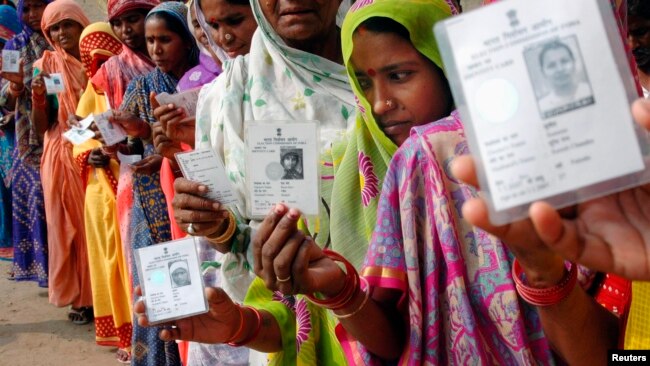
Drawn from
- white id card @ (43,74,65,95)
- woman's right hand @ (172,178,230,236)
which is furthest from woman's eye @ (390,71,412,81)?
white id card @ (43,74,65,95)

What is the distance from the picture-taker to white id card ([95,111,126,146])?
3.61 meters

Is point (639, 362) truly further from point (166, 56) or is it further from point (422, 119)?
point (166, 56)

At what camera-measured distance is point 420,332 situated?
1.35 m

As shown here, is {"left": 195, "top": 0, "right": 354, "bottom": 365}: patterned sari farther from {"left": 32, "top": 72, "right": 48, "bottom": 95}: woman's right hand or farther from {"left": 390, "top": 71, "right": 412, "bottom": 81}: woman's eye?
{"left": 32, "top": 72, "right": 48, "bottom": 95}: woman's right hand

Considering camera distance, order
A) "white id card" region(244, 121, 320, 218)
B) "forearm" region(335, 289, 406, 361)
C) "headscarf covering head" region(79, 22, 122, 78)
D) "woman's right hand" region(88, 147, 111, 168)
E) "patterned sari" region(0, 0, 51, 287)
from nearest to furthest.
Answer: "forearm" region(335, 289, 406, 361)
"white id card" region(244, 121, 320, 218)
"woman's right hand" region(88, 147, 111, 168)
"headscarf covering head" region(79, 22, 122, 78)
"patterned sari" region(0, 0, 51, 287)

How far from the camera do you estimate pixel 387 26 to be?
163cm

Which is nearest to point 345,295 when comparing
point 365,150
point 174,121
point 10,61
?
point 365,150

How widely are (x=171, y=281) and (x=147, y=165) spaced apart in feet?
7.12

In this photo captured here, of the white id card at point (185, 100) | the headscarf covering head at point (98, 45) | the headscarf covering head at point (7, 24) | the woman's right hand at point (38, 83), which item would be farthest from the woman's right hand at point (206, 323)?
the headscarf covering head at point (7, 24)

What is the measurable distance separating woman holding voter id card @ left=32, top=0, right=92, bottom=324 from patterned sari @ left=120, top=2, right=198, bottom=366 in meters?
1.73

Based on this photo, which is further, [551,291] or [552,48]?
[551,291]

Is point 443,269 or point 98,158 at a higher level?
point 98,158

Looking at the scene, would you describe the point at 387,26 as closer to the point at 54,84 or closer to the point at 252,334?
the point at 252,334

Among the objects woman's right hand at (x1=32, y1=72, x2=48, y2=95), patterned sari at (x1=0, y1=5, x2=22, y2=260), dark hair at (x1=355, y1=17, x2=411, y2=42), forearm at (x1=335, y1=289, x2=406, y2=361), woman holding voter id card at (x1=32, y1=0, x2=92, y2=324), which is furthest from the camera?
patterned sari at (x1=0, y1=5, x2=22, y2=260)
